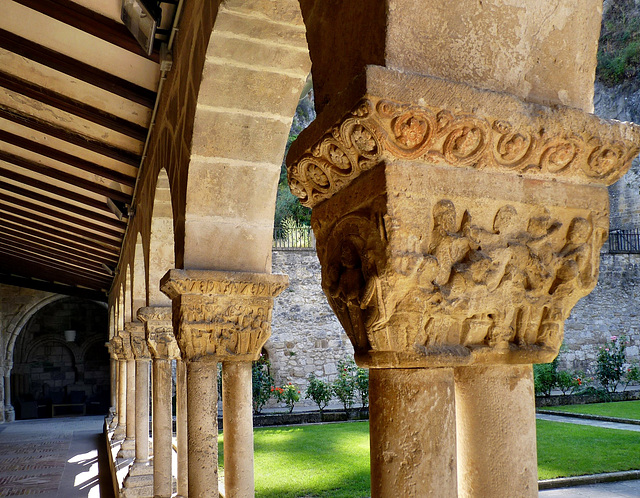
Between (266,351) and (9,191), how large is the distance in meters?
7.49

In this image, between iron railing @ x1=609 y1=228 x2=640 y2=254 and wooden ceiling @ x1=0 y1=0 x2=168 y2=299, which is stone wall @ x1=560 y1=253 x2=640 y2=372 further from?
wooden ceiling @ x1=0 y1=0 x2=168 y2=299

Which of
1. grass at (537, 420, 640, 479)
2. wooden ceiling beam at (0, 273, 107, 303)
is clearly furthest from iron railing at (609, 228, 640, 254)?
wooden ceiling beam at (0, 273, 107, 303)

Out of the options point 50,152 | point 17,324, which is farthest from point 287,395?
point 17,324

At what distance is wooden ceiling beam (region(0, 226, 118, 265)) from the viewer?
9.02 metres

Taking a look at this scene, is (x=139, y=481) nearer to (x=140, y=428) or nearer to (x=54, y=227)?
(x=140, y=428)

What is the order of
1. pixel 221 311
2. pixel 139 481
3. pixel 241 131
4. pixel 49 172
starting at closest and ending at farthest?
pixel 241 131, pixel 221 311, pixel 49 172, pixel 139 481

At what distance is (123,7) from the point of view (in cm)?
268

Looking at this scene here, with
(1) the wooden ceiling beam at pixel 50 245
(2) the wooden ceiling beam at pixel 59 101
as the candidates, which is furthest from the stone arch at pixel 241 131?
(1) the wooden ceiling beam at pixel 50 245

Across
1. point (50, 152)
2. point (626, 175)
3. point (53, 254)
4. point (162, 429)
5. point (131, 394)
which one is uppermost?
point (626, 175)

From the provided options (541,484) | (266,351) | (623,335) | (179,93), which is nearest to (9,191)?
(179,93)

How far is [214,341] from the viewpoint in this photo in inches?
123

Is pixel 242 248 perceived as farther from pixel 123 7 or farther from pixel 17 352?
pixel 17 352

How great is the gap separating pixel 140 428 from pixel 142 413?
0.22 meters

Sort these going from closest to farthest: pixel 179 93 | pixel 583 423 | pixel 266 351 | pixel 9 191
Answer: pixel 179 93
pixel 9 191
pixel 583 423
pixel 266 351
